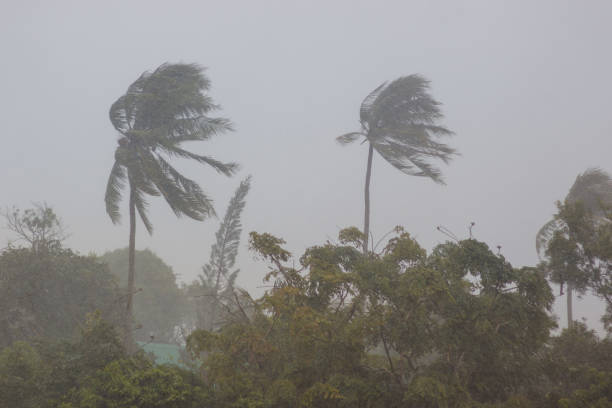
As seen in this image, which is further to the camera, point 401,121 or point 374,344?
point 401,121

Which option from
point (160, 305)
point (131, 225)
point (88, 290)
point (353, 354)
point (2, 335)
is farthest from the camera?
point (160, 305)

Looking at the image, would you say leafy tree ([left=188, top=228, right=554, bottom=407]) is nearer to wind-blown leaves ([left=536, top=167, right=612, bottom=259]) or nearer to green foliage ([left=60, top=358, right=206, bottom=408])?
green foliage ([left=60, top=358, right=206, bottom=408])

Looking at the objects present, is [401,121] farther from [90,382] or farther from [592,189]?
[90,382]

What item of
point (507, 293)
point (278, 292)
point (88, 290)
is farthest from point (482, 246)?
point (88, 290)

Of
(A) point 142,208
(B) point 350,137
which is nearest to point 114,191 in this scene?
(A) point 142,208

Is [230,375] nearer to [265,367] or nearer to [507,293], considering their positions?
[265,367]

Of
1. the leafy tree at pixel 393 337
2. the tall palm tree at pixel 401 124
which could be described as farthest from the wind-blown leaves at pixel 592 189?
the leafy tree at pixel 393 337

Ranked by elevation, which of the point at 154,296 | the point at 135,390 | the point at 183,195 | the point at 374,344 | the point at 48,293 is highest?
the point at 183,195

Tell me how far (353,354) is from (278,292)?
1694mm

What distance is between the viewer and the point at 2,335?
1577 cm

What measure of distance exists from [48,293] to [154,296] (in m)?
26.8

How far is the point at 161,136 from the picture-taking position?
56.0ft

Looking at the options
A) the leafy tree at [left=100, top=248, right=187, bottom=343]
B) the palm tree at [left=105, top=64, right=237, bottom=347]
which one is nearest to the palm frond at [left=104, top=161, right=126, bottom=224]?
the palm tree at [left=105, top=64, right=237, bottom=347]

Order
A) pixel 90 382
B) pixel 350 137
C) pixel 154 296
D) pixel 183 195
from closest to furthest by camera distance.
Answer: pixel 90 382
pixel 183 195
pixel 350 137
pixel 154 296
